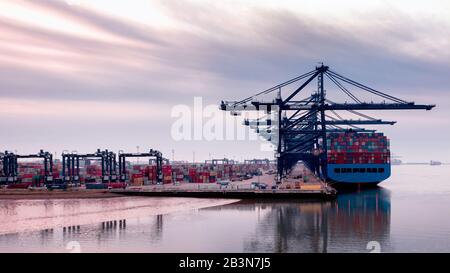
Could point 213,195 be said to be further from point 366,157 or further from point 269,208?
point 366,157

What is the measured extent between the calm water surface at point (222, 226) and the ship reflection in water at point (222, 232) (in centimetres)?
6

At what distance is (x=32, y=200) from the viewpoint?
62.9 meters

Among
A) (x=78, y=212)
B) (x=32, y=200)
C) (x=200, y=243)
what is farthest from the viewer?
(x=32, y=200)

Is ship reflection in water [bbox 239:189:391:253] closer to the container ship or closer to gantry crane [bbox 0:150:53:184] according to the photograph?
the container ship

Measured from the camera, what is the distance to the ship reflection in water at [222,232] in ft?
98.2

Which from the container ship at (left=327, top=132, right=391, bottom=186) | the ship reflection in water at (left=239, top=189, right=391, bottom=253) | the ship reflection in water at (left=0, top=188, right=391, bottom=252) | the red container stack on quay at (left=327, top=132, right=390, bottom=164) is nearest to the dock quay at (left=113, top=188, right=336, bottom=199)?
the ship reflection in water at (left=239, top=189, right=391, bottom=253)

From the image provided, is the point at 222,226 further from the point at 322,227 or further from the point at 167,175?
the point at 167,175

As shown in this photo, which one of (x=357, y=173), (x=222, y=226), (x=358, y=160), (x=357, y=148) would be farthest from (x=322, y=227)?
(x=357, y=148)

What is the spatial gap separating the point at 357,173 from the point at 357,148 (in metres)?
6.53

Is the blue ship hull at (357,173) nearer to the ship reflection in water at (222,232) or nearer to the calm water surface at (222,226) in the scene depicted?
the calm water surface at (222,226)

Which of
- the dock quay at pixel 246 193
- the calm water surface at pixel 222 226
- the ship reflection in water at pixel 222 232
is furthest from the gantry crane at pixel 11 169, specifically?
the ship reflection in water at pixel 222 232
